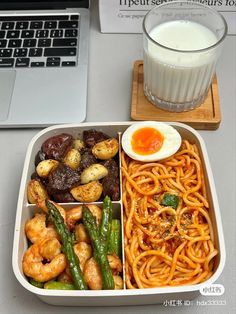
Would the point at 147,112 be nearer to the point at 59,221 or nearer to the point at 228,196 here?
the point at 228,196

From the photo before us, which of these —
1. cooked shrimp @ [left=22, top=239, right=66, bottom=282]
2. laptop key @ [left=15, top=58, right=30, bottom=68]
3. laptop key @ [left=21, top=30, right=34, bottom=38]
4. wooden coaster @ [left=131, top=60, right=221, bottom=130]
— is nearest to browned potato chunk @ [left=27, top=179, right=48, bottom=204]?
cooked shrimp @ [left=22, top=239, right=66, bottom=282]

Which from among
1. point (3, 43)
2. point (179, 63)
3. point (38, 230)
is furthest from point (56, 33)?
point (38, 230)

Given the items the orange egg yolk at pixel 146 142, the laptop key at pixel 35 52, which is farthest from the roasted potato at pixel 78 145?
the laptop key at pixel 35 52

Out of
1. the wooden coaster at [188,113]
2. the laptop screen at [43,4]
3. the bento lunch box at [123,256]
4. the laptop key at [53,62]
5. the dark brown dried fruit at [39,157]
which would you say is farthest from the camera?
the laptop screen at [43,4]

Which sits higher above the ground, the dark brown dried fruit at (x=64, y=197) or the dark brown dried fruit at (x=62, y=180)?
the dark brown dried fruit at (x=62, y=180)

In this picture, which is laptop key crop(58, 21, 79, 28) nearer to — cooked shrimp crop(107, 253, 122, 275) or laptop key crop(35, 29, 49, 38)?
laptop key crop(35, 29, 49, 38)

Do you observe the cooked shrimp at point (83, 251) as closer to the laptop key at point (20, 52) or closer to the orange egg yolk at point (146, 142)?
the orange egg yolk at point (146, 142)

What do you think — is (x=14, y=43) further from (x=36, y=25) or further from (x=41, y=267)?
(x=41, y=267)
